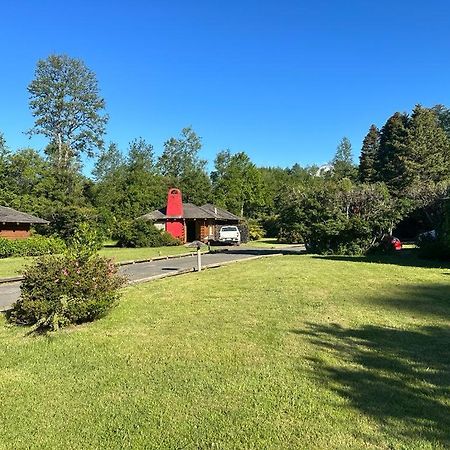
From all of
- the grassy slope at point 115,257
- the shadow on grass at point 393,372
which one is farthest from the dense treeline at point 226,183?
the shadow on grass at point 393,372

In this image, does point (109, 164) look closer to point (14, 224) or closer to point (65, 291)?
point (14, 224)

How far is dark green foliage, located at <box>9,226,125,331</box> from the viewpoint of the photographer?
713cm

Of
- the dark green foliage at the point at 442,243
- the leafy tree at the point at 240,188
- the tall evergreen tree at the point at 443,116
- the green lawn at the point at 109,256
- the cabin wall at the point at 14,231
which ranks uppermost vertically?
the tall evergreen tree at the point at 443,116

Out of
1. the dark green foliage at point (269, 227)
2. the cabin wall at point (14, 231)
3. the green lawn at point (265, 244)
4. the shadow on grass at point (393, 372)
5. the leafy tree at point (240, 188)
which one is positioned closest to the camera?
the shadow on grass at point (393, 372)

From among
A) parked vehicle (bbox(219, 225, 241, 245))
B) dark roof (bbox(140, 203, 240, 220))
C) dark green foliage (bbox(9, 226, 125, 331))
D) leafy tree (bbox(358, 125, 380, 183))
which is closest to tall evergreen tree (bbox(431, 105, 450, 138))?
leafy tree (bbox(358, 125, 380, 183))

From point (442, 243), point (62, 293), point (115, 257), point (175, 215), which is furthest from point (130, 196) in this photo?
point (62, 293)

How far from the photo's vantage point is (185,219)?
138ft

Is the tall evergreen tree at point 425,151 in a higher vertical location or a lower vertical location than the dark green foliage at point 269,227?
higher

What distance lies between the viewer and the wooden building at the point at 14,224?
98.7 ft

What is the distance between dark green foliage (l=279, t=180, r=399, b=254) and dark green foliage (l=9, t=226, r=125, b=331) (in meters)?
14.8

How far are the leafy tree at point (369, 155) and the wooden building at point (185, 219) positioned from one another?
27.4 m

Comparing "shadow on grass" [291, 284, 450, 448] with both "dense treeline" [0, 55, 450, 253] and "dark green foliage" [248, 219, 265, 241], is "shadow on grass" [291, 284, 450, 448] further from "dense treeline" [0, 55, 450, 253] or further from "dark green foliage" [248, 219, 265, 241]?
"dark green foliage" [248, 219, 265, 241]

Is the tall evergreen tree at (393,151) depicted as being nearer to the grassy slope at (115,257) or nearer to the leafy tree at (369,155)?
the leafy tree at (369,155)

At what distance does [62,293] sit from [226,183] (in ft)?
186
